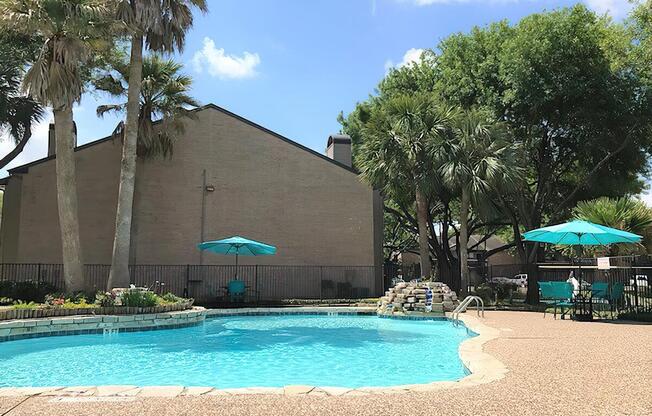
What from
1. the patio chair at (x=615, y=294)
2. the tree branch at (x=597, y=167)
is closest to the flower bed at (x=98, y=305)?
the patio chair at (x=615, y=294)

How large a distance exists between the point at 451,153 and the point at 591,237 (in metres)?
6.73

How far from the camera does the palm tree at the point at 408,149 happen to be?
1972 cm

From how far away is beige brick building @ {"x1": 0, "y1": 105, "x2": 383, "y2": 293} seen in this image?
2080cm

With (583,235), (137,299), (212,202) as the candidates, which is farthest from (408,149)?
(137,299)

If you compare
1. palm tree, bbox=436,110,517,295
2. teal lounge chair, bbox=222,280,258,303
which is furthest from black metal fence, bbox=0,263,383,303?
palm tree, bbox=436,110,517,295

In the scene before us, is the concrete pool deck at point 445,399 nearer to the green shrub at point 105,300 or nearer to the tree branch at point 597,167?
the green shrub at point 105,300

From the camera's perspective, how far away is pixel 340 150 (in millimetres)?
25234

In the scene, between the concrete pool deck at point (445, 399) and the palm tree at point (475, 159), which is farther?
the palm tree at point (475, 159)

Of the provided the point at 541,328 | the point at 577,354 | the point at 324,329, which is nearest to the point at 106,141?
the point at 324,329

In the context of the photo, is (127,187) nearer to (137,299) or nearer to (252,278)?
(137,299)

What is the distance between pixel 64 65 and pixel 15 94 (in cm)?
678

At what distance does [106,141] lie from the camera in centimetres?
2155

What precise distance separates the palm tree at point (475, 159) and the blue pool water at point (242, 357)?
591cm

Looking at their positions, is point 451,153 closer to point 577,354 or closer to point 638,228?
point 638,228
